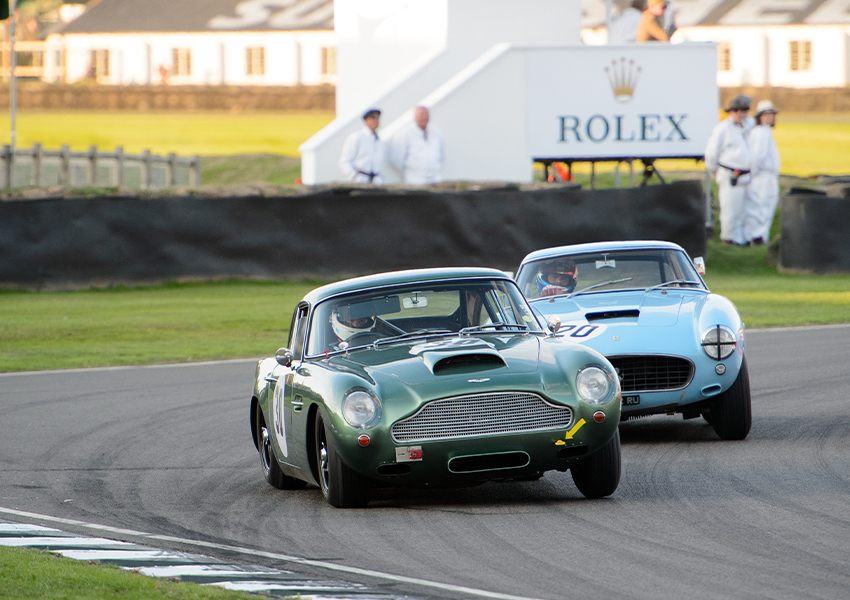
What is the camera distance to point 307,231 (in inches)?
795

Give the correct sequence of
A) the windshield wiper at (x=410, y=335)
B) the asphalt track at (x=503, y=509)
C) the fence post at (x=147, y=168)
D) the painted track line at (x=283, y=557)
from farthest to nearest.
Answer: the fence post at (x=147, y=168) → the windshield wiper at (x=410, y=335) → the asphalt track at (x=503, y=509) → the painted track line at (x=283, y=557)

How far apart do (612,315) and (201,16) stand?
75.1m

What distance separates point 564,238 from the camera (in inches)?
817

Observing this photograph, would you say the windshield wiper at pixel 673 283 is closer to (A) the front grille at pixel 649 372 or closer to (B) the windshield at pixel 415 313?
(A) the front grille at pixel 649 372

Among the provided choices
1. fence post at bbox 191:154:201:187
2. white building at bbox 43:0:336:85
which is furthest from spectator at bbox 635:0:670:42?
white building at bbox 43:0:336:85

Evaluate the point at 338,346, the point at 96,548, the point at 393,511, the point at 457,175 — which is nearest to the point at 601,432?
the point at 393,511

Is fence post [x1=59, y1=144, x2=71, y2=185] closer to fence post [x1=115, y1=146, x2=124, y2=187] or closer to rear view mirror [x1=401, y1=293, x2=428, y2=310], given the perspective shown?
fence post [x1=115, y1=146, x2=124, y2=187]

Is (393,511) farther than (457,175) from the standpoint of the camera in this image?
No

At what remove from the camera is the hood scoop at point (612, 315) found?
926 cm

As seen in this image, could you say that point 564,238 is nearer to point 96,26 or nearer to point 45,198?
point 45,198

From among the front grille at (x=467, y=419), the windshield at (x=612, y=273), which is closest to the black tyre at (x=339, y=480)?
the front grille at (x=467, y=419)

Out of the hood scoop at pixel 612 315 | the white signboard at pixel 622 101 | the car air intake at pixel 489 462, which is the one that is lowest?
the car air intake at pixel 489 462

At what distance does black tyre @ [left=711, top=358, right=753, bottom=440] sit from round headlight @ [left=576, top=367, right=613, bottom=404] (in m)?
2.16

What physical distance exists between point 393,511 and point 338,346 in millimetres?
1091
